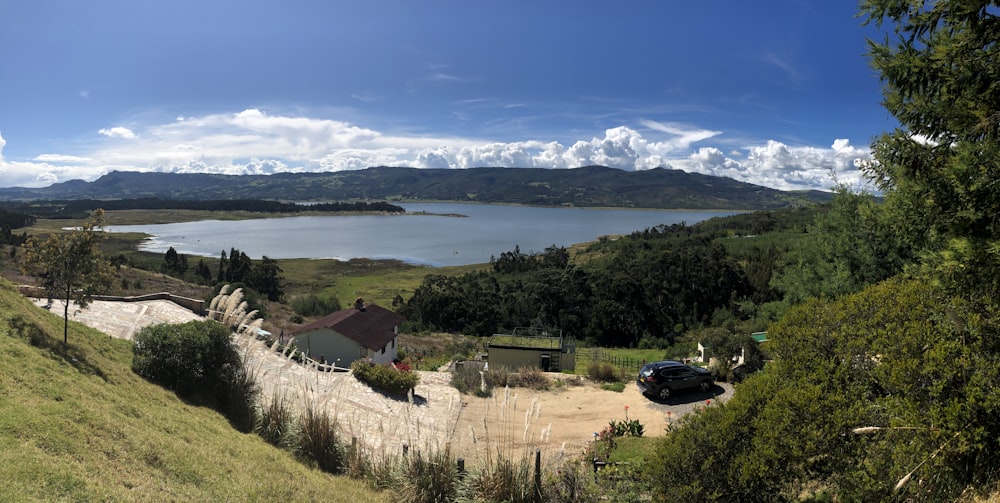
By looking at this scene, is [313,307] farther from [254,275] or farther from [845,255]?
[845,255]

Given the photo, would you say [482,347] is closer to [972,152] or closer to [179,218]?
[972,152]

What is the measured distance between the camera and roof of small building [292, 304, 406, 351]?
2073cm

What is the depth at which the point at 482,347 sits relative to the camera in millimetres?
31453

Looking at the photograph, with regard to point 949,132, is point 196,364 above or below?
below

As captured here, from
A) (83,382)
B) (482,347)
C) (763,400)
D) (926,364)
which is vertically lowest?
(482,347)

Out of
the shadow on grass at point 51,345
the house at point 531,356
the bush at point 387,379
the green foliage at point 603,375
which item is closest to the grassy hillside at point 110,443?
the shadow on grass at point 51,345

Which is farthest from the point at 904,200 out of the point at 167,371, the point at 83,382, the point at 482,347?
the point at 482,347

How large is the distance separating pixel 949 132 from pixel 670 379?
11992 mm

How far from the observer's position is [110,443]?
589cm

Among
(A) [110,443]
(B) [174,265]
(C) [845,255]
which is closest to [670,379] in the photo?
(C) [845,255]

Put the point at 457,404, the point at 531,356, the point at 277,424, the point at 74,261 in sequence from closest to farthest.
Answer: the point at 277,424 < the point at 74,261 < the point at 457,404 < the point at 531,356

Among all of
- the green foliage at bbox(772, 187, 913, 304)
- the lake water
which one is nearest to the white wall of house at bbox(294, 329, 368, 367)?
the green foliage at bbox(772, 187, 913, 304)

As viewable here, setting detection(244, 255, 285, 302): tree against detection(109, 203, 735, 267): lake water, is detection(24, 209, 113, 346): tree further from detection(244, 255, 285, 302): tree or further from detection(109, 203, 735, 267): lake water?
detection(109, 203, 735, 267): lake water

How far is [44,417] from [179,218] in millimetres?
174956
